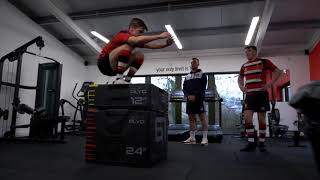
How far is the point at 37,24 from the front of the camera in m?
6.13

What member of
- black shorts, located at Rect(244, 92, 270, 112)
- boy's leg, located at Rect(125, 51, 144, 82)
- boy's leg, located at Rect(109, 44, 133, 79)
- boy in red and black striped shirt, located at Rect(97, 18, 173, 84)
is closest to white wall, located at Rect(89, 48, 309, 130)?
black shorts, located at Rect(244, 92, 270, 112)

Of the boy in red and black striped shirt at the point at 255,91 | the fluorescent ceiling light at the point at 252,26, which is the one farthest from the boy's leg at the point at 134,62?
the fluorescent ceiling light at the point at 252,26

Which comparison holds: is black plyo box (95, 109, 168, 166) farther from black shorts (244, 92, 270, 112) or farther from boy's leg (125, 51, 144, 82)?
black shorts (244, 92, 270, 112)

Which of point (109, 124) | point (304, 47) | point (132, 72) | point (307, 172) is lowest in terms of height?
point (307, 172)

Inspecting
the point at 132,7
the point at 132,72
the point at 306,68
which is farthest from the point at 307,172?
the point at 306,68

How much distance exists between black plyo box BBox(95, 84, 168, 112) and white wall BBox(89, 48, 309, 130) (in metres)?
5.92

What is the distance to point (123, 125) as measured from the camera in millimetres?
1997

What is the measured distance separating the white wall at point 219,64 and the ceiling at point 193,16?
62cm

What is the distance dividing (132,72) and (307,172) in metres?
1.72

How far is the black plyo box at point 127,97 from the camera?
2.00 m

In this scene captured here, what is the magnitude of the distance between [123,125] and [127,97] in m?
0.23

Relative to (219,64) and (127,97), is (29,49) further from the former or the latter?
(219,64)

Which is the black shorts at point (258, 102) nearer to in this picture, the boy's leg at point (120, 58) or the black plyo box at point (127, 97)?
the black plyo box at point (127, 97)

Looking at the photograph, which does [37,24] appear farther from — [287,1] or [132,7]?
[287,1]
